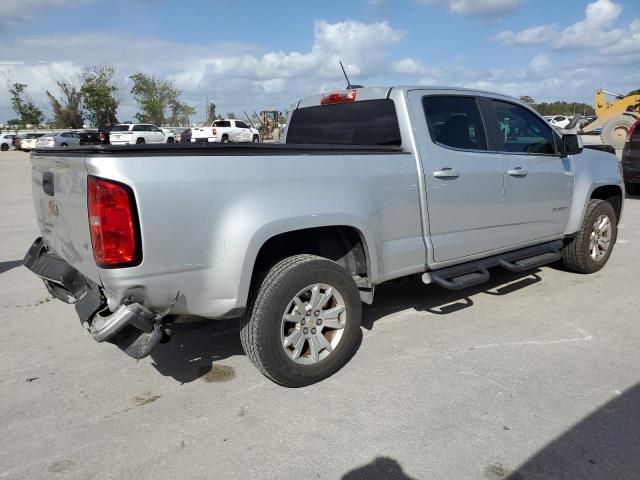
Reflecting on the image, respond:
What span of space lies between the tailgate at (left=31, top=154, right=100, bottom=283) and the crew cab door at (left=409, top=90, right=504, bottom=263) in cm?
229

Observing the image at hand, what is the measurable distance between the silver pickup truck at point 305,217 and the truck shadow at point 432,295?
1.91 feet

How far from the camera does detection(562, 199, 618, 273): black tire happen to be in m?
5.53

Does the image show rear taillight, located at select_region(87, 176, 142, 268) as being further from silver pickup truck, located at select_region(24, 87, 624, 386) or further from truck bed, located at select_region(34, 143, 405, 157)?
truck bed, located at select_region(34, 143, 405, 157)

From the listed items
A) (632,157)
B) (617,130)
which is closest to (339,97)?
(632,157)

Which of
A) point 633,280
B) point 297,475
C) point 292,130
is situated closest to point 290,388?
point 297,475

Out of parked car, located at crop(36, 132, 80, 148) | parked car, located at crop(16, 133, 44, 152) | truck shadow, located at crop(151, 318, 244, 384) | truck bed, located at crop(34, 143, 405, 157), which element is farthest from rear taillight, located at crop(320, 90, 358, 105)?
parked car, located at crop(16, 133, 44, 152)

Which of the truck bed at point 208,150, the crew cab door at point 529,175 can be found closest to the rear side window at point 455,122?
the crew cab door at point 529,175

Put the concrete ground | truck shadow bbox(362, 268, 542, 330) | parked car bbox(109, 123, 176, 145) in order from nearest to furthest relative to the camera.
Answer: the concrete ground → truck shadow bbox(362, 268, 542, 330) → parked car bbox(109, 123, 176, 145)

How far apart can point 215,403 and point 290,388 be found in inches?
19.0

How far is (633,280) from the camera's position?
5.61 metres

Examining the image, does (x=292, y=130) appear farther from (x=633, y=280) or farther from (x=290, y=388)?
(x=633, y=280)

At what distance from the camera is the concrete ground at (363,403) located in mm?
2648

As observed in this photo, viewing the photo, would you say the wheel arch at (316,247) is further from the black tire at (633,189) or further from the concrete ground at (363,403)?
the black tire at (633,189)

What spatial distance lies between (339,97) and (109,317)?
270 centimetres
